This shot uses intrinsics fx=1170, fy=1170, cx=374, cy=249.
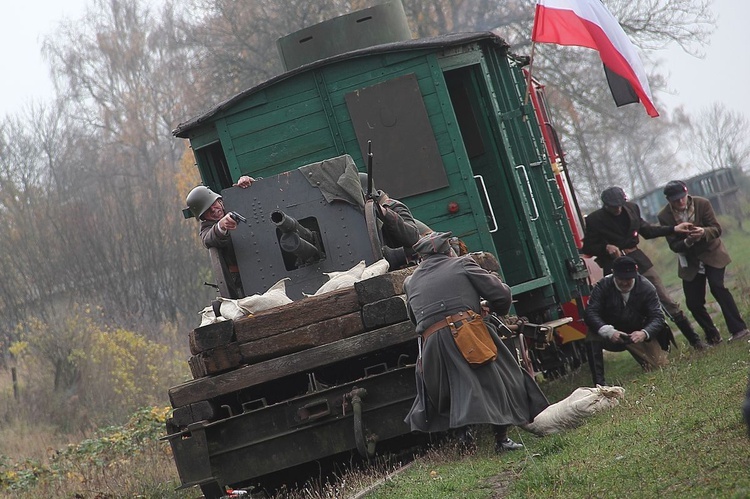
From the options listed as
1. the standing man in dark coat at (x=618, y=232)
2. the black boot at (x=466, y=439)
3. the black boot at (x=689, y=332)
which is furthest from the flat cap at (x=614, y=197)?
the black boot at (x=466, y=439)

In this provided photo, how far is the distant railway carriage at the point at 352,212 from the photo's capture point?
8086 millimetres

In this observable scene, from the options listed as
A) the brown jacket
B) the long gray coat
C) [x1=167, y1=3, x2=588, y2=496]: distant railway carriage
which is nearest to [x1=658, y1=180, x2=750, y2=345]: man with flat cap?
the brown jacket

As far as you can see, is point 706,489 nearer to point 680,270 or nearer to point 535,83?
point 680,270

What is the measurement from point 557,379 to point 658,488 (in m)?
7.53

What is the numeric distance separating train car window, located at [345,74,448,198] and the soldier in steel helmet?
200cm

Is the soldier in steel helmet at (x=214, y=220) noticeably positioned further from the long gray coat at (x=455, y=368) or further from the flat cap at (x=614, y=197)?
the flat cap at (x=614, y=197)

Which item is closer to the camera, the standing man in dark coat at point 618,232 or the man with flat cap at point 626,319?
the man with flat cap at point 626,319

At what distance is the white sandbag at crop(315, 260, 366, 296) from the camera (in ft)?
28.1

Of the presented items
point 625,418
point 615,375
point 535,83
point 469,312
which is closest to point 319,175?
point 469,312

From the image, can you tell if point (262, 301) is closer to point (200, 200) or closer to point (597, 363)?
point (200, 200)

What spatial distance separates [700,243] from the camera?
1219cm

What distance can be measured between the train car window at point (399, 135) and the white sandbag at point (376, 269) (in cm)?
253

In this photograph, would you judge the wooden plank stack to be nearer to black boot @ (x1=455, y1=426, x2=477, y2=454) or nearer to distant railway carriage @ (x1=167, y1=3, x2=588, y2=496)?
distant railway carriage @ (x1=167, y1=3, x2=588, y2=496)

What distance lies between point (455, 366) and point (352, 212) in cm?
196
